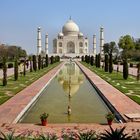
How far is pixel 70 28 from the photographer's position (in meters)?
67.9

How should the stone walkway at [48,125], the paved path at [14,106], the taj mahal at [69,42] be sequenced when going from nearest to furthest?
1. the stone walkway at [48,125]
2. the paved path at [14,106]
3. the taj mahal at [69,42]

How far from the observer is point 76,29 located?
68312 mm

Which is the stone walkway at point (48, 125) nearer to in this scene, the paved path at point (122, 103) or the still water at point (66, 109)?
the paved path at point (122, 103)

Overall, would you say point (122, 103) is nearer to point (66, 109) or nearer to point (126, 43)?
point (66, 109)

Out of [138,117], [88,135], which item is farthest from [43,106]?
[88,135]

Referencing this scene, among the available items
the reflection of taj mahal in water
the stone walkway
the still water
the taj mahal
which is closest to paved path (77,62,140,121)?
the stone walkway

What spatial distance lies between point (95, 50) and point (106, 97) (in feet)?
198

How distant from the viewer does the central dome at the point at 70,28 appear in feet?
223

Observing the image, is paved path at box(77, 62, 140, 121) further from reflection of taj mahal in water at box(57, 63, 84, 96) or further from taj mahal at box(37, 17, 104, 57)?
taj mahal at box(37, 17, 104, 57)

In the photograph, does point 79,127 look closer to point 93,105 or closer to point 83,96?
point 93,105

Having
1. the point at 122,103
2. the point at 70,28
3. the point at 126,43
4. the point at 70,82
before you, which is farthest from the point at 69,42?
the point at 122,103

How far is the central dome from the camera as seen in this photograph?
2675 inches

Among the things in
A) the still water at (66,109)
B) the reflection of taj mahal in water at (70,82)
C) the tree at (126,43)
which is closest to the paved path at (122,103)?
the still water at (66,109)

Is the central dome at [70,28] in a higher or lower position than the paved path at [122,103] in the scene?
higher
